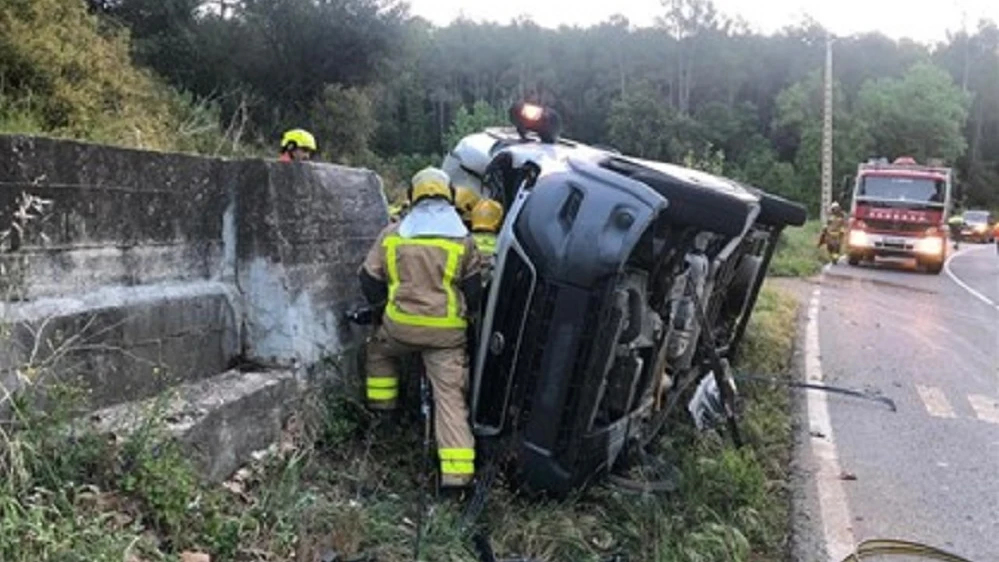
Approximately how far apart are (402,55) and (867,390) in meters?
15.0

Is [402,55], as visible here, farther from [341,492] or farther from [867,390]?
[341,492]

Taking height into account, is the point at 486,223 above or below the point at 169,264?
above

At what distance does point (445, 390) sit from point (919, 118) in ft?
225

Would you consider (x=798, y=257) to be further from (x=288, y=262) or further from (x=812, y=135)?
(x=812, y=135)

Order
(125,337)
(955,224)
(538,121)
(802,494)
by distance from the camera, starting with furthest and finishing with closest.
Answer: (955,224) < (538,121) < (802,494) < (125,337)

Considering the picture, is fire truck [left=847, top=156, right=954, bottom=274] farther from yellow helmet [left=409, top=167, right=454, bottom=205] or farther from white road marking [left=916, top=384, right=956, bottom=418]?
yellow helmet [left=409, top=167, right=454, bottom=205]

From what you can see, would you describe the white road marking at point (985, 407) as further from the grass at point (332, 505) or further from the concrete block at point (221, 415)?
the concrete block at point (221, 415)

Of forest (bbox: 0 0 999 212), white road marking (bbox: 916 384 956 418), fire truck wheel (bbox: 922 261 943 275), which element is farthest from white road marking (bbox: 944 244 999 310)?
white road marking (bbox: 916 384 956 418)

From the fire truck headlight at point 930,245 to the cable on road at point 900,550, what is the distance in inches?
743

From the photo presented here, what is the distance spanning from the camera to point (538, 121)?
19.0ft

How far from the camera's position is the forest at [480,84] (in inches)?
282

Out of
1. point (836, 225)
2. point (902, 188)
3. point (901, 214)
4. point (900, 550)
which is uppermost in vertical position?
point (902, 188)

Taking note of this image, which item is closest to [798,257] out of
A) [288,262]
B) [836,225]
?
[836,225]

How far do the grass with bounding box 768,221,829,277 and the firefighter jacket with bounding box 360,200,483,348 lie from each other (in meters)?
9.39
